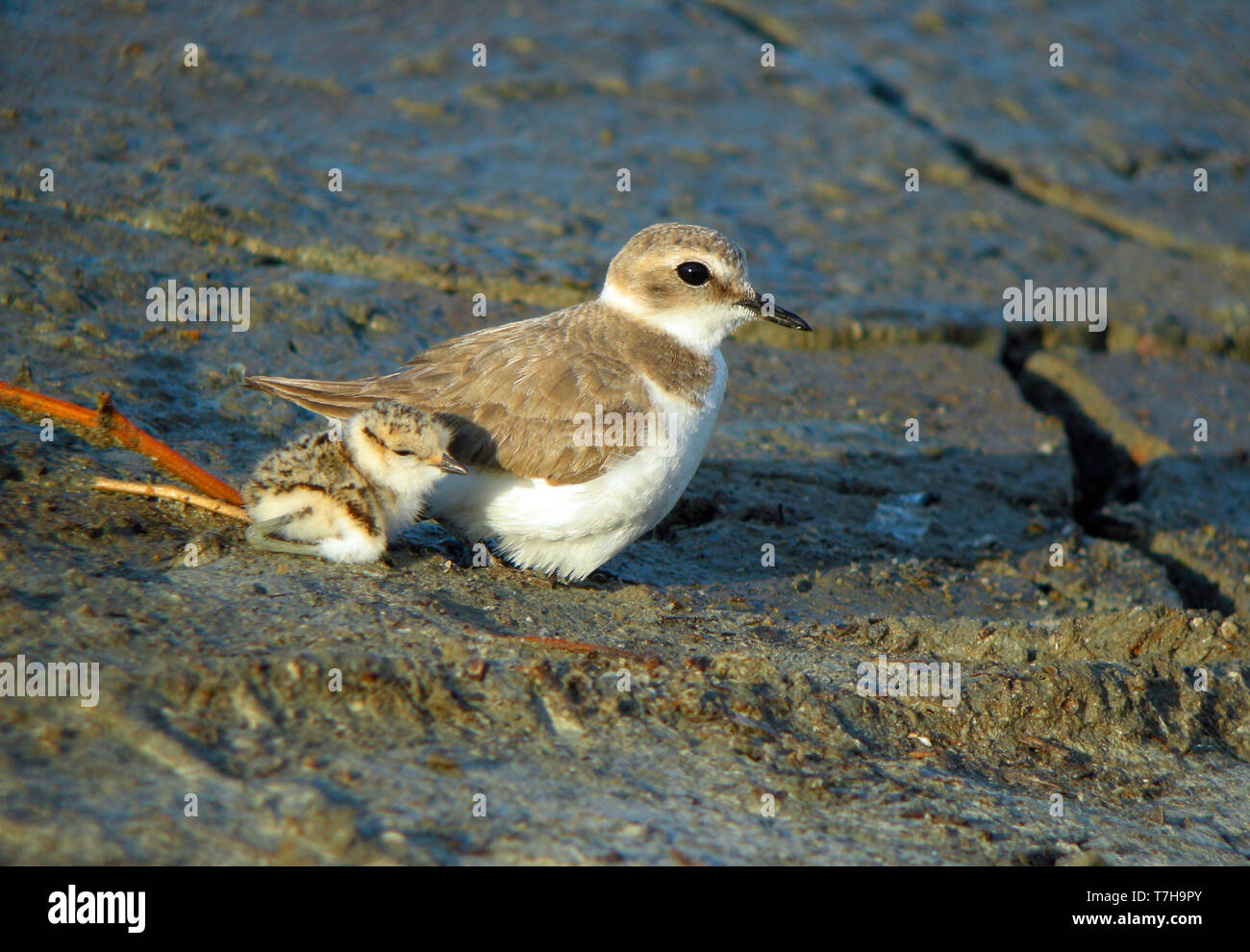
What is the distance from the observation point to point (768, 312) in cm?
550

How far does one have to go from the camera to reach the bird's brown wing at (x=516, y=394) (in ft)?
15.5

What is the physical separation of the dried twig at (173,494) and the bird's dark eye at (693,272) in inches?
81.8

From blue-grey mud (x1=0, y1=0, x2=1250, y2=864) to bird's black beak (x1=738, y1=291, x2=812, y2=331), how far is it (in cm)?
86

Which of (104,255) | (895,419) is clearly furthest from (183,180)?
(895,419)

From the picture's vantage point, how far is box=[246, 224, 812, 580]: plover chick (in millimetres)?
4699

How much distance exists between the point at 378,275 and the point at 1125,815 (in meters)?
4.91

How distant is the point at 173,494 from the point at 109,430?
500 mm

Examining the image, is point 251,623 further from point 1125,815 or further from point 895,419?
point 895,419
